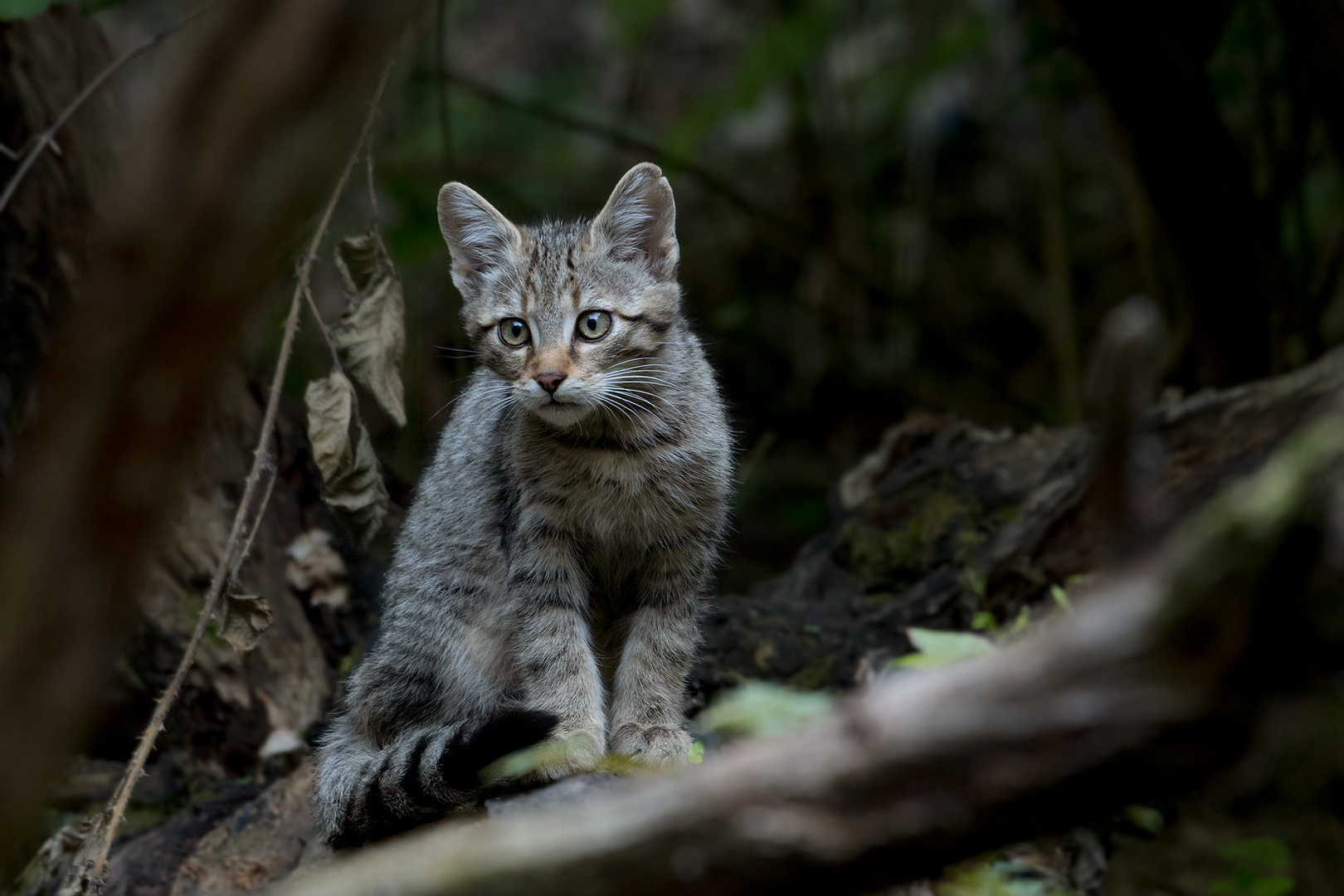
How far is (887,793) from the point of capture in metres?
1.49

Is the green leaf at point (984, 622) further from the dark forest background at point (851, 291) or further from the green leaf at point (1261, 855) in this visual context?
the green leaf at point (1261, 855)

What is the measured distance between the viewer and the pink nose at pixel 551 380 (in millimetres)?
3512

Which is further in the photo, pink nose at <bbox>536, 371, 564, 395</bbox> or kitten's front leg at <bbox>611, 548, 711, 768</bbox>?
pink nose at <bbox>536, 371, 564, 395</bbox>

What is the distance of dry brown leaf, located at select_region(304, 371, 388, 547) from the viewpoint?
3.20m

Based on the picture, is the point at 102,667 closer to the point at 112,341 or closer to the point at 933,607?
the point at 112,341

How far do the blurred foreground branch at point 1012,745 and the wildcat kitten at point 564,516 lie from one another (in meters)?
1.71

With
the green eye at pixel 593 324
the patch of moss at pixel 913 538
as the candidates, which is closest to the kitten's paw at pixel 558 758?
the green eye at pixel 593 324

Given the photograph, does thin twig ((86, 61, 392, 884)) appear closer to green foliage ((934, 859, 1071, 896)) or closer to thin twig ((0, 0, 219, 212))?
thin twig ((0, 0, 219, 212))

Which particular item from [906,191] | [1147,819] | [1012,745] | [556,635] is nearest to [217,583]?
[556,635]

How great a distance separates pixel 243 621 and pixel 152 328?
2003mm

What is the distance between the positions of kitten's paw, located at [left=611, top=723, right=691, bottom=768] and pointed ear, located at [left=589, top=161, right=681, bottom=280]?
158 cm

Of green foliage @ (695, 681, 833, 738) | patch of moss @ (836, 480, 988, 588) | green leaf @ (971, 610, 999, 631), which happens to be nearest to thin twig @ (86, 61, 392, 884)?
green foliage @ (695, 681, 833, 738)

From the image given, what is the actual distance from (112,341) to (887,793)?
1120 mm

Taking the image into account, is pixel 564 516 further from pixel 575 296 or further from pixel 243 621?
pixel 243 621
